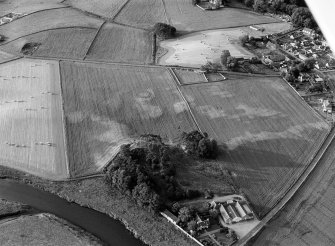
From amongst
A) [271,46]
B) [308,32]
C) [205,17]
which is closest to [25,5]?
[205,17]

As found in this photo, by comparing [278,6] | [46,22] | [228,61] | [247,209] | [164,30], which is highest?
[278,6]

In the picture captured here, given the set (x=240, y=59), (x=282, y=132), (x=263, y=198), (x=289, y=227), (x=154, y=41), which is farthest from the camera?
(x=154, y=41)

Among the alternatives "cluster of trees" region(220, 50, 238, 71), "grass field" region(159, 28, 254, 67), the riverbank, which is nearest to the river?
the riverbank

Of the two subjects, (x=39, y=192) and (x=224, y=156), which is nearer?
(x=39, y=192)

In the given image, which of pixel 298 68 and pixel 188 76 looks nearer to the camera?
pixel 188 76

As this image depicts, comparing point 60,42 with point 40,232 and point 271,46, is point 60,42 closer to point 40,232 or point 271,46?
point 271,46

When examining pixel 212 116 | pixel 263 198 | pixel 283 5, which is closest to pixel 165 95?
pixel 212 116

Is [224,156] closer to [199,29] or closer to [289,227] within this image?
[289,227]

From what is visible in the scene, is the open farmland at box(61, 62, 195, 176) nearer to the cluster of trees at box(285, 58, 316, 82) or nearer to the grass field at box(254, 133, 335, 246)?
the grass field at box(254, 133, 335, 246)
